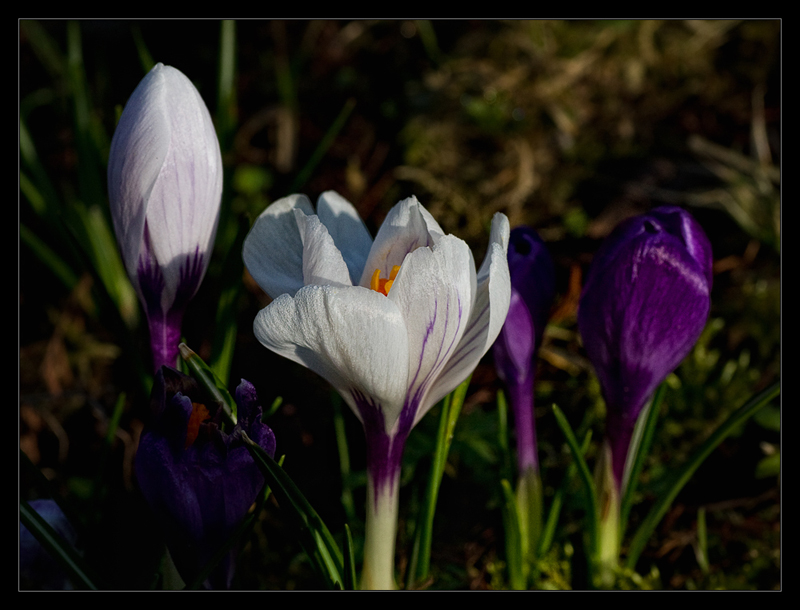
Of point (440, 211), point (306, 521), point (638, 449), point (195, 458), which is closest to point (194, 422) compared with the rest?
point (195, 458)

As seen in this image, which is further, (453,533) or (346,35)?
(346,35)

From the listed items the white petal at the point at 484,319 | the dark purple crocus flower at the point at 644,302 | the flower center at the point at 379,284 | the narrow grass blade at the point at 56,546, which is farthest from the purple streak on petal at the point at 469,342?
the narrow grass blade at the point at 56,546

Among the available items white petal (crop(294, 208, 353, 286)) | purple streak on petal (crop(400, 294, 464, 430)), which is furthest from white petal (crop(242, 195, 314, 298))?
purple streak on petal (crop(400, 294, 464, 430))

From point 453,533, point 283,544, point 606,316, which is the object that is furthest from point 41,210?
point 606,316

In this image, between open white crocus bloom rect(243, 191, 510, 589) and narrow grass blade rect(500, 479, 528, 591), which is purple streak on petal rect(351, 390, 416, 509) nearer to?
open white crocus bloom rect(243, 191, 510, 589)

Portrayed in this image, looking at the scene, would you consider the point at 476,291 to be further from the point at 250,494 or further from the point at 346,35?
the point at 346,35

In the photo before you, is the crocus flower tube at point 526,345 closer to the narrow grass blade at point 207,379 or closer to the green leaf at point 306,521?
the green leaf at point 306,521

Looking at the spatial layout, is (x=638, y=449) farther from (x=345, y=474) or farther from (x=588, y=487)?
(x=345, y=474)
